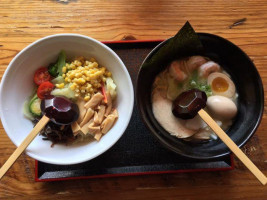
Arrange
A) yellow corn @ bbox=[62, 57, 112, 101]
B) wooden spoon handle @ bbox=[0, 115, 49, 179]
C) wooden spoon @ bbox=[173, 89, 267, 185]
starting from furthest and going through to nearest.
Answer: yellow corn @ bbox=[62, 57, 112, 101]
wooden spoon @ bbox=[173, 89, 267, 185]
wooden spoon handle @ bbox=[0, 115, 49, 179]

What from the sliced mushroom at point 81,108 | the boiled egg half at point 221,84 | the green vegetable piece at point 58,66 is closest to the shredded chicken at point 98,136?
the sliced mushroom at point 81,108

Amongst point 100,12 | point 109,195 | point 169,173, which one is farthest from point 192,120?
point 100,12

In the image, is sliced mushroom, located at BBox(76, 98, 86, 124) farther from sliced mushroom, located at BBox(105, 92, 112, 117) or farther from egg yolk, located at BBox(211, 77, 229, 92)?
egg yolk, located at BBox(211, 77, 229, 92)

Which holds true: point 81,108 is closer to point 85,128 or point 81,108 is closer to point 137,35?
point 85,128

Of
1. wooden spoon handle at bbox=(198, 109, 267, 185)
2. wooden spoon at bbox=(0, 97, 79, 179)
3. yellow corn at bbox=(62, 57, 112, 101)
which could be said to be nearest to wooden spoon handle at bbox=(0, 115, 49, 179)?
wooden spoon at bbox=(0, 97, 79, 179)

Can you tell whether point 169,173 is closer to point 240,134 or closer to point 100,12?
point 240,134

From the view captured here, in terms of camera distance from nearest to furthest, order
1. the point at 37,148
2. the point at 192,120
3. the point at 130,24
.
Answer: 1. the point at 37,148
2. the point at 192,120
3. the point at 130,24
